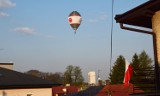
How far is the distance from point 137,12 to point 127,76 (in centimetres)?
277

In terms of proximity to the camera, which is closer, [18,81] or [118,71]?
[18,81]

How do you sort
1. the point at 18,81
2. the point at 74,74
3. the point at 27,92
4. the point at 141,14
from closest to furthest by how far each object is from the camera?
the point at 141,14 < the point at 27,92 < the point at 18,81 < the point at 74,74

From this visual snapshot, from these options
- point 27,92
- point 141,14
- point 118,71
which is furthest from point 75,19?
point 118,71

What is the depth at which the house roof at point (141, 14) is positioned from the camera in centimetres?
1249

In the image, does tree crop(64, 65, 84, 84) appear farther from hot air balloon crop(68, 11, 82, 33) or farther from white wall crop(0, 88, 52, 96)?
hot air balloon crop(68, 11, 82, 33)

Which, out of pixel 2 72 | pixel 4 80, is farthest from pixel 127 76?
pixel 2 72

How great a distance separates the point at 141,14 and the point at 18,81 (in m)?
18.5

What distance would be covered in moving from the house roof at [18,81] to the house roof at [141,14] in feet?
53.1

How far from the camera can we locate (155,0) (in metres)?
12.2

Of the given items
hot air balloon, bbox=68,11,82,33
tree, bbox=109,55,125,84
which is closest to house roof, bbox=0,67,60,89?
hot air balloon, bbox=68,11,82,33

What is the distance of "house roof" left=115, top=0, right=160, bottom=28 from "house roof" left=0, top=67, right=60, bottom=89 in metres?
16.2

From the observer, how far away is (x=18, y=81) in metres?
29.2

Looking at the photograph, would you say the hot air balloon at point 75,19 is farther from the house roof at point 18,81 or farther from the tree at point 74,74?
the tree at point 74,74

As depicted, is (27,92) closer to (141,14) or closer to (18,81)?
(18,81)
